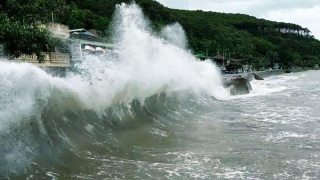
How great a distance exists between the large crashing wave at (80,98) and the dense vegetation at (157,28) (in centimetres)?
190

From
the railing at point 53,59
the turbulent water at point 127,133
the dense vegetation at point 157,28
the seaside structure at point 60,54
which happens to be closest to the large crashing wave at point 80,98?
the turbulent water at point 127,133

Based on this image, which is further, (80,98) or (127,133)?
(127,133)

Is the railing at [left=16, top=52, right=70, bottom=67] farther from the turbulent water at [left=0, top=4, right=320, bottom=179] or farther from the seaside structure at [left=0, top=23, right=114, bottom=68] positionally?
the turbulent water at [left=0, top=4, right=320, bottom=179]

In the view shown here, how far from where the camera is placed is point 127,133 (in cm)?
1515

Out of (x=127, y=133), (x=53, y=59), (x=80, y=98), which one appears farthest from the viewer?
(x=53, y=59)

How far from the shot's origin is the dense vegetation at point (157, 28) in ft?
44.8

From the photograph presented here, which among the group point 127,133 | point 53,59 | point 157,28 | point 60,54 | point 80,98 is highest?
point 157,28

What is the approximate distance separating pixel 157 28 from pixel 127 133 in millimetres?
70112

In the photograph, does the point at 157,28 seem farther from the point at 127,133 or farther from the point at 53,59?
the point at 127,133

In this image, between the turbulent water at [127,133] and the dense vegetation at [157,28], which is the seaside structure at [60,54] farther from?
the turbulent water at [127,133]

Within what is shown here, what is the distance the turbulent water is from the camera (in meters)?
10.2

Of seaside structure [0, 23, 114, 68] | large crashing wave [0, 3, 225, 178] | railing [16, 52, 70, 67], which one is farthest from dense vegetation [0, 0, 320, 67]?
large crashing wave [0, 3, 225, 178]

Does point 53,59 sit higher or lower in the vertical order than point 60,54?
lower

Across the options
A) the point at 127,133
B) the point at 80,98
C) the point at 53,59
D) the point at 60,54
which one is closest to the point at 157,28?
the point at 60,54
